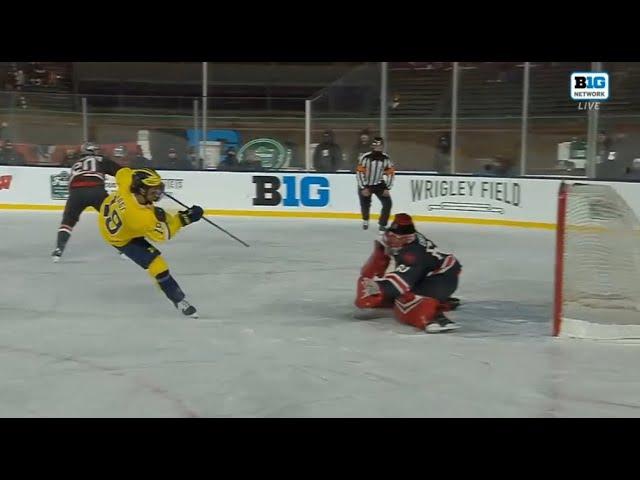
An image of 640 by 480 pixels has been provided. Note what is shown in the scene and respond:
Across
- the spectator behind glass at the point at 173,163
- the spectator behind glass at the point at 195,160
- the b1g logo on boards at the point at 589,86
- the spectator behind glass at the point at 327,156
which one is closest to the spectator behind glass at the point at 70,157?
the spectator behind glass at the point at 173,163

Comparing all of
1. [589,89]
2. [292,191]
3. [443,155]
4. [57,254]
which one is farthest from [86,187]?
[589,89]

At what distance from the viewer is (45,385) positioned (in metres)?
4.25

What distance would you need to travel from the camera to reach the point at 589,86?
12.5 metres

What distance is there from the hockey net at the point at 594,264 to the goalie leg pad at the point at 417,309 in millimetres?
782

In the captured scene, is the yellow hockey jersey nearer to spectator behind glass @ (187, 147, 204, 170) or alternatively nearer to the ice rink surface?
the ice rink surface

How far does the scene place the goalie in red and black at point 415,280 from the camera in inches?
215

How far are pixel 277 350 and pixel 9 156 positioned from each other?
10.0 m

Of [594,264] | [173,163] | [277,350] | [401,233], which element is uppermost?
[173,163]

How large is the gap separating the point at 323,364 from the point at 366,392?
0.57 m

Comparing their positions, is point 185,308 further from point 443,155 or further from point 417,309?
point 443,155

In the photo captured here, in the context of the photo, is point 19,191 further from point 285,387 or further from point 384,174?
point 285,387

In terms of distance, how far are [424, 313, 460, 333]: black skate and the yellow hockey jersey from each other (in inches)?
74.5
